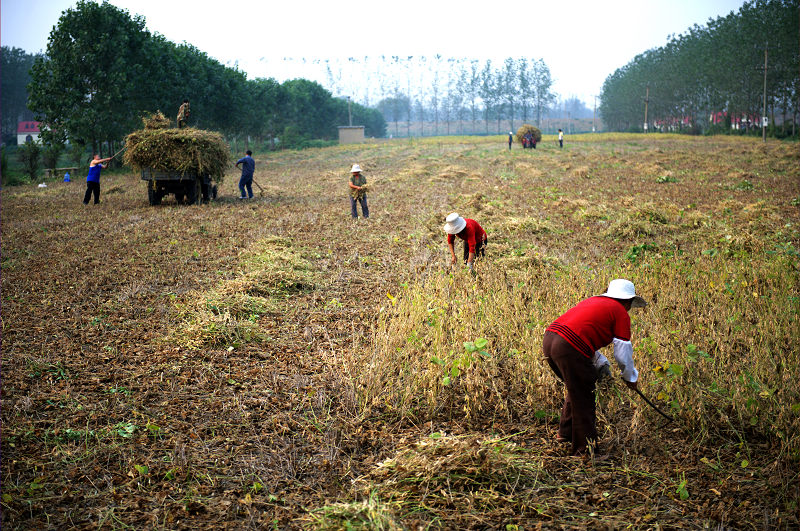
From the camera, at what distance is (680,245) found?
381 inches

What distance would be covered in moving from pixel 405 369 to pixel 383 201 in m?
12.2

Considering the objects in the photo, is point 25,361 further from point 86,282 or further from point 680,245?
point 680,245

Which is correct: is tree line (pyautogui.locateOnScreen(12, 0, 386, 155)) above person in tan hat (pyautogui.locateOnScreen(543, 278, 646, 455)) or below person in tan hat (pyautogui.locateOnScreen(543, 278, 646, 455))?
above

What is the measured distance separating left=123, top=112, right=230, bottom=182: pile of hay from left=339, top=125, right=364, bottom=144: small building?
2291 inches


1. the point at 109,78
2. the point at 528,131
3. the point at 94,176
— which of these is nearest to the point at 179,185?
the point at 94,176

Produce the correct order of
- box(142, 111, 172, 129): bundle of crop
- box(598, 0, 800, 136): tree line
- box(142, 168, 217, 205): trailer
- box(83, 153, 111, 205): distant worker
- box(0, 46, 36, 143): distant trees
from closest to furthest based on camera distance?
box(142, 168, 217, 205): trailer < box(142, 111, 172, 129): bundle of crop < box(83, 153, 111, 205): distant worker < box(598, 0, 800, 136): tree line < box(0, 46, 36, 143): distant trees

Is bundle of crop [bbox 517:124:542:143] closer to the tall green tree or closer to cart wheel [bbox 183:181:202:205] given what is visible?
the tall green tree

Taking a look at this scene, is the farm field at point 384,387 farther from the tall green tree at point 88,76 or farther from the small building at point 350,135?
the small building at point 350,135

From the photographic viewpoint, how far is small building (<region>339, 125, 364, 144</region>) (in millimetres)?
72625

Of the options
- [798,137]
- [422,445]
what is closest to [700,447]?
[422,445]

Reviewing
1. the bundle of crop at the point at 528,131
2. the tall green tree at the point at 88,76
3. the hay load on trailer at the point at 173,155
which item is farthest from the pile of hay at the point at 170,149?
the bundle of crop at the point at 528,131

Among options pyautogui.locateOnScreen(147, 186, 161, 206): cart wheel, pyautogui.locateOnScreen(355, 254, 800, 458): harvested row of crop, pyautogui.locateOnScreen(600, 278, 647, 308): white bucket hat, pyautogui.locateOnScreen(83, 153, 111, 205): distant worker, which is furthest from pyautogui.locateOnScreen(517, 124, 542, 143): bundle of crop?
pyautogui.locateOnScreen(600, 278, 647, 308): white bucket hat

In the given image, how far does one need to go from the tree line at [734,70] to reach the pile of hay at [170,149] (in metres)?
49.7

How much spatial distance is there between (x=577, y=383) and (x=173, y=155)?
13524 mm
